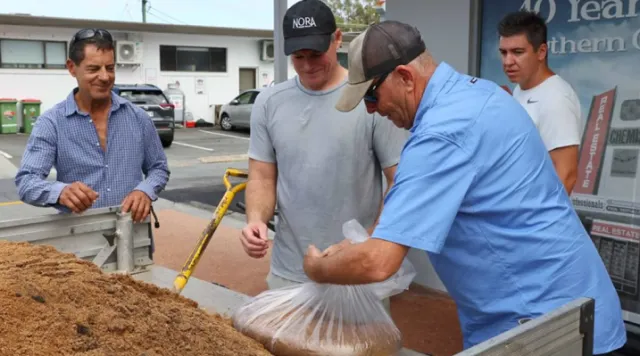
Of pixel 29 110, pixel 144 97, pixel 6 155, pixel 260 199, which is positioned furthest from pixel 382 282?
pixel 29 110

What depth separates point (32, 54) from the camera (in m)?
23.9

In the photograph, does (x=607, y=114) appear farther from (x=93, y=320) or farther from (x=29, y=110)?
(x=29, y=110)

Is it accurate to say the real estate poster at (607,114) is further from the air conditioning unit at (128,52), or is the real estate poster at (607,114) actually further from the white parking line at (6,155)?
the air conditioning unit at (128,52)

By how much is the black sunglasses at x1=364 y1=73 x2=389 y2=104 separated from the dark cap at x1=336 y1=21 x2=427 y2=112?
0.6 inches

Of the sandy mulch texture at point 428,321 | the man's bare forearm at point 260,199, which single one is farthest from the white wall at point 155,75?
the man's bare forearm at point 260,199

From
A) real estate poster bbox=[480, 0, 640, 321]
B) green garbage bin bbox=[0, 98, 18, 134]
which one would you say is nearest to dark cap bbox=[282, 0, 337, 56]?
real estate poster bbox=[480, 0, 640, 321]

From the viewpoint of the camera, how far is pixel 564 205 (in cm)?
184

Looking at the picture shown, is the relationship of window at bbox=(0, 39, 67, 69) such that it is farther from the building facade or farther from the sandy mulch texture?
the sandy mulch texture

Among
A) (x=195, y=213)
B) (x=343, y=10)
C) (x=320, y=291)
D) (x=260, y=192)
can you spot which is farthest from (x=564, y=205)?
(x=343, y=10)

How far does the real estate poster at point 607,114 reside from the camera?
13.4 ft

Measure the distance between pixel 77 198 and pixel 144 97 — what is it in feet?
60.9

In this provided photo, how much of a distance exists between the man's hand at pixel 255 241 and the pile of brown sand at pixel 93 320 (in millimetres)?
588

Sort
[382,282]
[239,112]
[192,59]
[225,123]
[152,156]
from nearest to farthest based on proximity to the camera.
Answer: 1. [382,282]
2. [152,156]
3. [239,112]
4. [225,123]
5. [192,59]

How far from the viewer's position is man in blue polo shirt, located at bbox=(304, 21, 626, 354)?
1636 millimetres
